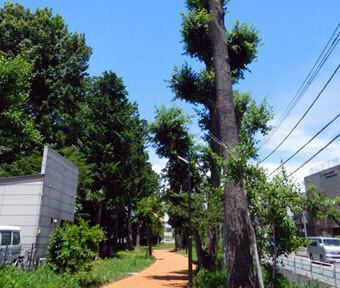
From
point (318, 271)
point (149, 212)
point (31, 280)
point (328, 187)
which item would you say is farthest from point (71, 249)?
point (328, 187)

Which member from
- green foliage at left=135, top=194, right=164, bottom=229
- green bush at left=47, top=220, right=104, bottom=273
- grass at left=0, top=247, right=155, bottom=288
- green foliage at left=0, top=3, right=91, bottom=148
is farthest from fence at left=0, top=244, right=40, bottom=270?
green foliage at left=135, top=194, right=164, bottom=229

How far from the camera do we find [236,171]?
8.04m

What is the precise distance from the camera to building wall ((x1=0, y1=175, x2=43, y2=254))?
15.2m

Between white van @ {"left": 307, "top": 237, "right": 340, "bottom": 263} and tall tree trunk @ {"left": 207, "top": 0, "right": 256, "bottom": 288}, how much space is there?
58.1 ft

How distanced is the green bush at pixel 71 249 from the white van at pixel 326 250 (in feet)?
60.4

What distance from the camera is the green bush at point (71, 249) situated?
12359 millimetres

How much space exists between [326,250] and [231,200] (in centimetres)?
1836

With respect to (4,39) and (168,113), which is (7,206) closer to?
(168,113)

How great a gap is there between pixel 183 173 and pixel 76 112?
17167 mm

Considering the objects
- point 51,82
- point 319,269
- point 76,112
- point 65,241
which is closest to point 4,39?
point 51,82

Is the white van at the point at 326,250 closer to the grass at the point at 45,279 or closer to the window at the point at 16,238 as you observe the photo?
the grass at the point at 45,279

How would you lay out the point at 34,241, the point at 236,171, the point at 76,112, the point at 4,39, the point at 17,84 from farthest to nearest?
the point at 76,112, the point at 4,39, the point at 34,241, the point at 17,84, the point at 236,171

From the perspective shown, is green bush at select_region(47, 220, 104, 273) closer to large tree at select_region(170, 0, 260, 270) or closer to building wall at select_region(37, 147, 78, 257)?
building wall at select_region(37, 147, 78, 257)

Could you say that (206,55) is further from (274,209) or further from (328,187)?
(328,187)
